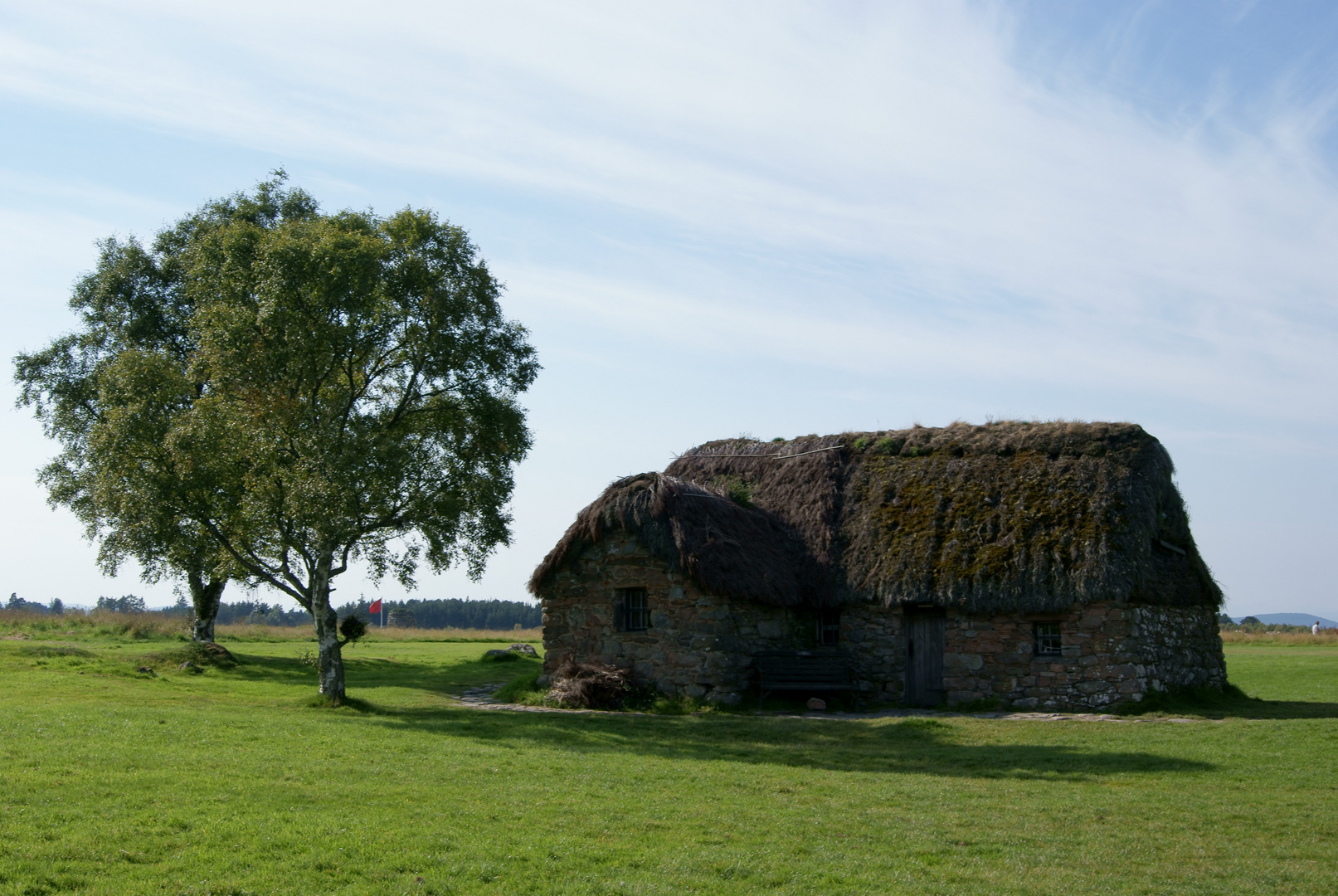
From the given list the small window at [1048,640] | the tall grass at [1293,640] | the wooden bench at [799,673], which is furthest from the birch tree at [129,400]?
the tall grass at [1293,640]

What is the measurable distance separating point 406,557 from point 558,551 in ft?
11.2

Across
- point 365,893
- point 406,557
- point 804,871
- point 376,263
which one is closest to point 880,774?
point 804,871

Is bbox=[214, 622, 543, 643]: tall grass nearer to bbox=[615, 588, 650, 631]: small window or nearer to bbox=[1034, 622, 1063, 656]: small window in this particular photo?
bbox=[615, 588, 650, 631]: small window

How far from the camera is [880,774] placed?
45.8 ft

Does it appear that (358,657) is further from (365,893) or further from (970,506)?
(365,893)

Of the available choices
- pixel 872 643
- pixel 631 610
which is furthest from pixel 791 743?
pixel 631 610

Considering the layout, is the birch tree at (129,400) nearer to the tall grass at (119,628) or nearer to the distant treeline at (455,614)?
the tall grass at (119,628)

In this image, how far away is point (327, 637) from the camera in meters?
20.9

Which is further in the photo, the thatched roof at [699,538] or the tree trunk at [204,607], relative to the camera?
the tree trunk at [204,607]

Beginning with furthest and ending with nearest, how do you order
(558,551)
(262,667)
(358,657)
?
(358,657), (262,667), (558,551)

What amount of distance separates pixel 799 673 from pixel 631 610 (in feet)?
13.3

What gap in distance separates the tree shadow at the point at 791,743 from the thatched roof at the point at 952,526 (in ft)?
11.9

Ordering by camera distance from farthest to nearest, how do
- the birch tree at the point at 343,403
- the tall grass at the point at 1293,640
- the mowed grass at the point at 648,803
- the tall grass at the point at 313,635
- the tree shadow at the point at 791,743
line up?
the tall grass at the point at 313,635, the tall grass at the point at 1293,640, the birch tree at the point at 343,403, the tree shadow at the point at 791,743, the mowed grass at the point at 648,803

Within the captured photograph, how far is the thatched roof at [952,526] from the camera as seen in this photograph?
20969mm
